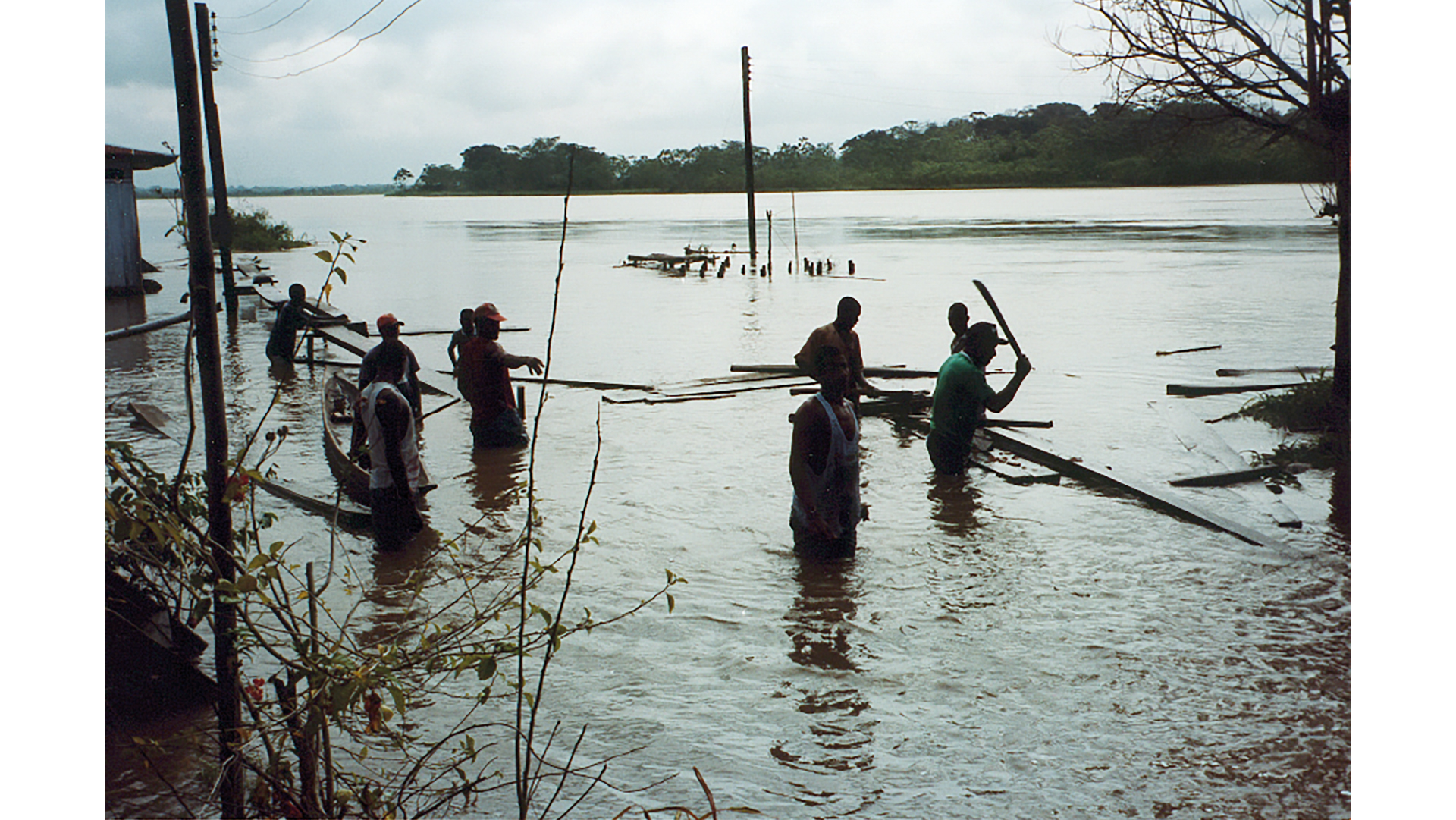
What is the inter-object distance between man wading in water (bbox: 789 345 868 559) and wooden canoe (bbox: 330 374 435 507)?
2.68 m

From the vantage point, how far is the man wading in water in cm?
639

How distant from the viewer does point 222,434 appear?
125 inches

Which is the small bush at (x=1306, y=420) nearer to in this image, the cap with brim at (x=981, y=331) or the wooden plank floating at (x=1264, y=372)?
the wooden plank floating at (x=1264, y=372)

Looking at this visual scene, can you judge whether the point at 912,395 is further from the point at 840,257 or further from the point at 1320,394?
the point at 840,257

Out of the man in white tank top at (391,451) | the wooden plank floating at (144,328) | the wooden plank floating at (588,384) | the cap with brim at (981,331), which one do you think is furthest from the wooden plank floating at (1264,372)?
the wooden plank floating at (144,328)

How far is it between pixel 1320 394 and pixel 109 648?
10393 mm

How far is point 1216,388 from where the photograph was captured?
13117mm

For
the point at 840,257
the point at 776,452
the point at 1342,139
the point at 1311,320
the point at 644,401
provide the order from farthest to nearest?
the point at 840,257 → the point at 1311,320 → the point at 644,401 → the point at 776,452 → the point at 1342,139

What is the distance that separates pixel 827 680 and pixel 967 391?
3.63 m

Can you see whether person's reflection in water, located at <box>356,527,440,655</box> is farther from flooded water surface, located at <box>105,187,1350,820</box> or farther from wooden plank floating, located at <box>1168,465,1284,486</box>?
wooden plank floating, located at <box>1168,465,1284,486</box>

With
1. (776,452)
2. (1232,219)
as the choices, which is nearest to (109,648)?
(776,452)

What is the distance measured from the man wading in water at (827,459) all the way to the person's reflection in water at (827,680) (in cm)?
30

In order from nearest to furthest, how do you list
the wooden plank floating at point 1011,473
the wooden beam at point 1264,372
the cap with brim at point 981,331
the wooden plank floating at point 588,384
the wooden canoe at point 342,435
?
the wooden canoe at point 342,435 < the cap with brim at point 981,331 < the wooden plank floating at point 1011,473 < the wooden beam at point 1264,372 < the wooden plank floating at point 588,384

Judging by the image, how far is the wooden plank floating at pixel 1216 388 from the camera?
12891 millimetres
